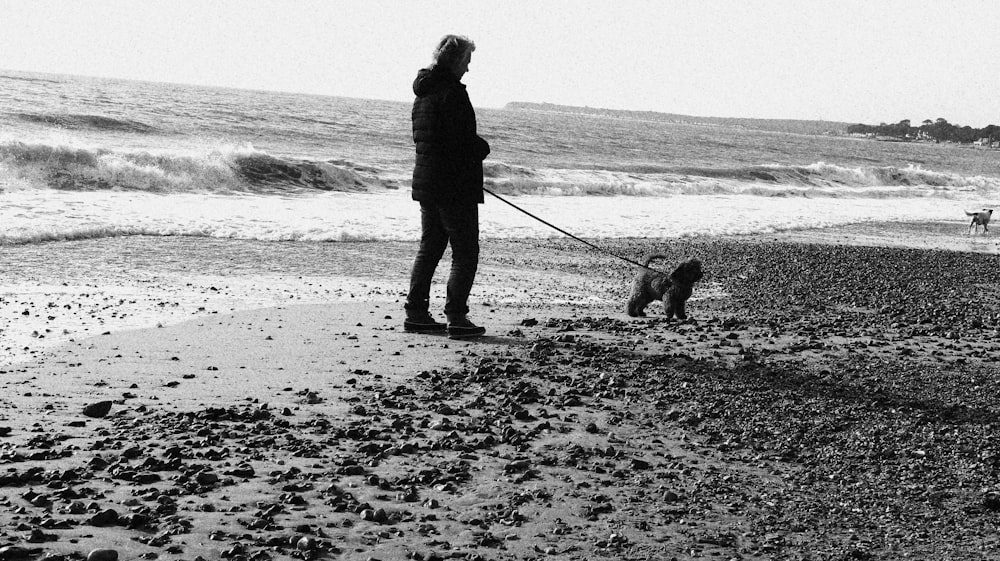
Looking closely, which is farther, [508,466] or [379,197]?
[379,197]

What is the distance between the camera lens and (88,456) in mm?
3498

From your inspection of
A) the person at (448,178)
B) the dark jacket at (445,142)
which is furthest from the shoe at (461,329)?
the dark jacket at (445,142)

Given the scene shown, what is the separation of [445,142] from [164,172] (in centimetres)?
1166

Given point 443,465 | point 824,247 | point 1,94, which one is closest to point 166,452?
point 443,465

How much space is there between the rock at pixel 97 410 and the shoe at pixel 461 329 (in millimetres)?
2493

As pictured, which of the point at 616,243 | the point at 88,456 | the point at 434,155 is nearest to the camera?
the point at 88,456

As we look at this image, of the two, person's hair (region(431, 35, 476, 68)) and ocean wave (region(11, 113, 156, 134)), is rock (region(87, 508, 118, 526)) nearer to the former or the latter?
person's hair (region(431, 35, 476, 68))

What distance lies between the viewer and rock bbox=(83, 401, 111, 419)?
408 cm

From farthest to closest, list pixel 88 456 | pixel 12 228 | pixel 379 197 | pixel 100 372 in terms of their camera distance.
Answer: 1. pixel 379 197
2. pixel 12 228
3. pixel 100 372
4. pixel 88 456

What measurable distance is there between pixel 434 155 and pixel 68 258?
497 centimetres

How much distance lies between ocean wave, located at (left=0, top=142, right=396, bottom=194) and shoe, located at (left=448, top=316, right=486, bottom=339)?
9873 mm

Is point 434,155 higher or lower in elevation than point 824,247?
higher

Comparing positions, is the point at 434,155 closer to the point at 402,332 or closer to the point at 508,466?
the point at 402,332

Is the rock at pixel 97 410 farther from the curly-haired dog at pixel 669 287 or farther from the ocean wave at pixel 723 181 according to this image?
the ocean wave at pixel 723 181
